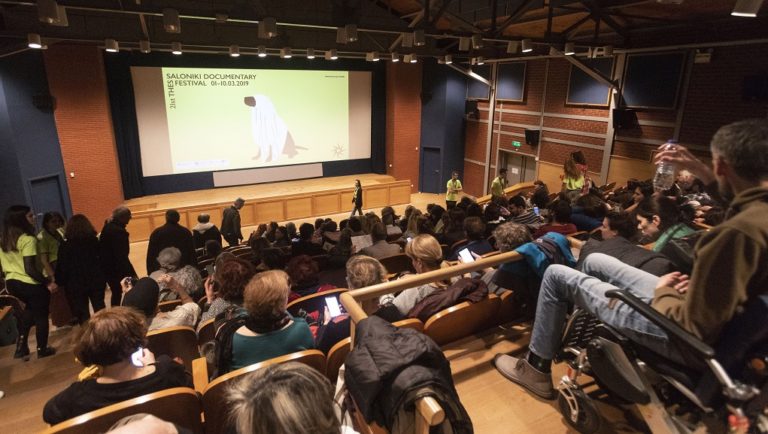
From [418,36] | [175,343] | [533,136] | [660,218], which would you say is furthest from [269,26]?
[533,136]

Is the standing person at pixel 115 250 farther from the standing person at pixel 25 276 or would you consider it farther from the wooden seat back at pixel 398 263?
the wooden seat back at pixel 398 263

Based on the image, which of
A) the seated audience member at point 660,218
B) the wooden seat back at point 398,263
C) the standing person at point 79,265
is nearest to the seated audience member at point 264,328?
the wooden seat back at point 398,263

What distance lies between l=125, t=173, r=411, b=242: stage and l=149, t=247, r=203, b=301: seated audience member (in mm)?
6103

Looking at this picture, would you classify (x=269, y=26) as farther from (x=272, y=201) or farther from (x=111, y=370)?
(x=272, y=201)

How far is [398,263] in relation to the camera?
4863 millimetres

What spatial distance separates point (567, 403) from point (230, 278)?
7.42ft

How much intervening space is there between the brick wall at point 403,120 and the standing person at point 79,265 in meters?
9.40

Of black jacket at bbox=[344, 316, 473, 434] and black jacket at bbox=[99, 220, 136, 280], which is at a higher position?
black jacket at bbox=[344, 316, 473, 434]

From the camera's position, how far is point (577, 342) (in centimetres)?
224

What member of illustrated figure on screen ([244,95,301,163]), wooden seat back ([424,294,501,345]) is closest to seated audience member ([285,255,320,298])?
wooden seat back ([424,294,501,345])

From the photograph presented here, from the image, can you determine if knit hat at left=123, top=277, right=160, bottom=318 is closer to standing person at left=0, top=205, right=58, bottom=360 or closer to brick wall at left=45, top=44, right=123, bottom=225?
standing person at left=0, top=205, right=58, bottom=360

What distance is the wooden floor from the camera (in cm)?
220

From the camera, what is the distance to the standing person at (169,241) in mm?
5266

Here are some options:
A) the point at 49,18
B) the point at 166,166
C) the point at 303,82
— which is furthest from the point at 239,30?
the point at 49,18
